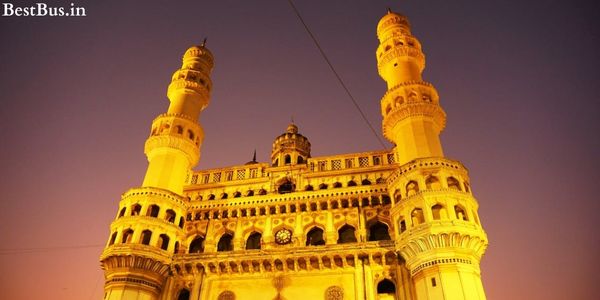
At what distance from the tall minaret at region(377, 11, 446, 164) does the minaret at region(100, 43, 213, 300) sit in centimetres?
1126

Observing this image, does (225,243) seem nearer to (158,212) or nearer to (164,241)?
(164,241)

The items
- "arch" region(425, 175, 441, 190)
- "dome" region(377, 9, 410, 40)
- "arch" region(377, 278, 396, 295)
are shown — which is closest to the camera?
"arch" region(377, 278, 396, 295)

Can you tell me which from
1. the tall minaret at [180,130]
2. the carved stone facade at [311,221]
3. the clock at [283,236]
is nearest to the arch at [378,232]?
the carved stone facade at [311,221]

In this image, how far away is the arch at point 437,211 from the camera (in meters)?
18.2

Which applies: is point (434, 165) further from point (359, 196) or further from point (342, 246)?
point (342, 246)

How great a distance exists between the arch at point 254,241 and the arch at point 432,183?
339 inches

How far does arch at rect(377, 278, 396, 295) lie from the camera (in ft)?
61.2

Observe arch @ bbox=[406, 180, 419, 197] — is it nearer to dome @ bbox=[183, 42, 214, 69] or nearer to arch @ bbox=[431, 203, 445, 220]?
arch @ bbox=[431, 203, 445, 220]

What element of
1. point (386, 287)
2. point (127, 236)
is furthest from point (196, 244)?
point (386, 287)

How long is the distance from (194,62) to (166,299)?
1565cm

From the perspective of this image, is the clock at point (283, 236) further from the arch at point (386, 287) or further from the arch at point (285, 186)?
the arch at point (386, 287)

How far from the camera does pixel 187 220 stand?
23062 mm

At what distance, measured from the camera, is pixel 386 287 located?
1881 cm

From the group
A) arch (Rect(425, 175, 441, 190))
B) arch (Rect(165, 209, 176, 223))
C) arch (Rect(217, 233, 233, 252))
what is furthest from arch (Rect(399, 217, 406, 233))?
arch (Rect(165, 209, 176, 223))
